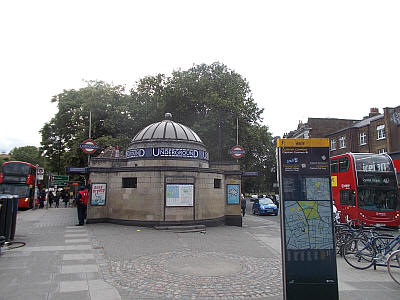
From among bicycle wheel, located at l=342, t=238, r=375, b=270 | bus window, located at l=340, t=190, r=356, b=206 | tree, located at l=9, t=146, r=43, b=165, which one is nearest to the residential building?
bus window, located at l=340, t=190, r=356, b=206

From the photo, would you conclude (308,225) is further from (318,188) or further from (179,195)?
(179,195)

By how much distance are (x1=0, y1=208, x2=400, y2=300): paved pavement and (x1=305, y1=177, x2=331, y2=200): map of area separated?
2.15 m

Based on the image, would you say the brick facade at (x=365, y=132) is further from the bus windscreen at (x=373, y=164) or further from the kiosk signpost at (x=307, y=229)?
the kiosk signpost at (x=307, y=229)

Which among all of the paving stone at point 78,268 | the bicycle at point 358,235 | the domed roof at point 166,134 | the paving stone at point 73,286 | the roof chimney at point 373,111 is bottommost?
the paving stone at point 73,286

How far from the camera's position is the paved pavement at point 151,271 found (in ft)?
18.6

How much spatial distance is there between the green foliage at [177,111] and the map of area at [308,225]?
22.8m

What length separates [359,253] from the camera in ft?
26.0

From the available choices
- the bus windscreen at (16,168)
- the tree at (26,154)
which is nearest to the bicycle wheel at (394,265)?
the bus windscreen at (16,168)

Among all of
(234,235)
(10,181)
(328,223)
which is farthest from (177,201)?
(10,181)

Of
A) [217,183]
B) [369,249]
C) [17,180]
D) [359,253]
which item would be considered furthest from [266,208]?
[17,180]

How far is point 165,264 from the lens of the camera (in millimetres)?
7637

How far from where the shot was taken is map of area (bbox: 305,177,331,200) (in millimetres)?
4828

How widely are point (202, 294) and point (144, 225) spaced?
899 cm

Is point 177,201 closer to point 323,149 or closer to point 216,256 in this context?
point 216,256
